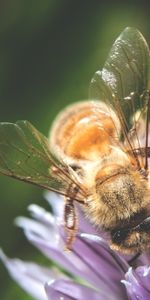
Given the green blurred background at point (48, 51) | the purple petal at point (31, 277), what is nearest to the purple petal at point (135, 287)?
the purple petal at point (31, 277)

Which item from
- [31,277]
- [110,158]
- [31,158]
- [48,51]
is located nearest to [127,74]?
[110,158]

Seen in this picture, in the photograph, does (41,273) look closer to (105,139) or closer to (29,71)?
(105,139)

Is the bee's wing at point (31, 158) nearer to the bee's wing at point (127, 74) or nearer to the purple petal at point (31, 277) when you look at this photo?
the bee's wing at point (127, 74)

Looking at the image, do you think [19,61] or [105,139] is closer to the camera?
[105,139]

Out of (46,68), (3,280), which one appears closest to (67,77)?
(46,68)

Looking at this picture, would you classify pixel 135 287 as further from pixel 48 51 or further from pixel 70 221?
pixel 48 51

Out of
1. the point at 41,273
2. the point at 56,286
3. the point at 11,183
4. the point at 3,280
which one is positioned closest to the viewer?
the point at 56,286
